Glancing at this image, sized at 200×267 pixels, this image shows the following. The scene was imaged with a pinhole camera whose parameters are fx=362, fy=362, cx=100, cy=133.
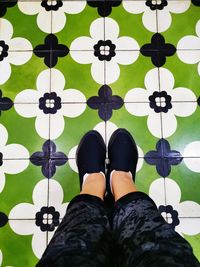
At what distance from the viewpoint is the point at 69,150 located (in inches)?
51.9

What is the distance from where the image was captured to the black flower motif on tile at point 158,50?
4.62 ft

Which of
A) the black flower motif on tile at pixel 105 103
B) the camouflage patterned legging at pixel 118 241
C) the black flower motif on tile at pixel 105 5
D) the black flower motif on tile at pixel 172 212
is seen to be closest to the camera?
the camouflage patterned legging at pixel 118 241

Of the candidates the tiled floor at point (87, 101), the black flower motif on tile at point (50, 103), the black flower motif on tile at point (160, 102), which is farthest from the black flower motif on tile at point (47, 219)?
the black flower motif on tile at point (160, 102)

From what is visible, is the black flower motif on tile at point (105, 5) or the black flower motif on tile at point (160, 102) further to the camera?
the black flower motif on tile at point (105, 5)

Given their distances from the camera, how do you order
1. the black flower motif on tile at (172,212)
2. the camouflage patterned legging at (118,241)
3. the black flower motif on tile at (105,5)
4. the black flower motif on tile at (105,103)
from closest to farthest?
the camouflage patterned legging at (118,241), the black flower motif on tile at (172,212), the black flower motif on tile at (105,103), the black flower motif on tile at (105,5)

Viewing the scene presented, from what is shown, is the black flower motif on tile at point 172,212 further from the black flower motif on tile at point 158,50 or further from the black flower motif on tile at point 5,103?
the black flower motif on tile at point 5,103

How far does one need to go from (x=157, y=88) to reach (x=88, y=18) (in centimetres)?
40

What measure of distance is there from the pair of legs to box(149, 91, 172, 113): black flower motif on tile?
0.35 metres

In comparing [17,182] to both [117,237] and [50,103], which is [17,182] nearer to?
[50,103]

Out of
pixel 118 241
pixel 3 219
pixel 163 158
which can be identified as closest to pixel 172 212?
pixel 163 158

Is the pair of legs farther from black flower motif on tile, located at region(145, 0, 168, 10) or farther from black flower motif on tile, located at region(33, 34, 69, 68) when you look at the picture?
black flower motif on tile, located at region(145, 0, 168, 10)

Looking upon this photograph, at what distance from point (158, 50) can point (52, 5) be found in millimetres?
472

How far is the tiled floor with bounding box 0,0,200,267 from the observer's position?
1265 millimetres

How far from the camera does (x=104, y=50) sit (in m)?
1.43
